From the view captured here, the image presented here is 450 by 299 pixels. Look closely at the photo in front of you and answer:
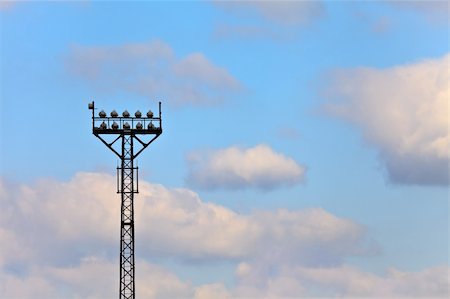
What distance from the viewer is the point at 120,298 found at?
635ft

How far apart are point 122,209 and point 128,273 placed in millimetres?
6852

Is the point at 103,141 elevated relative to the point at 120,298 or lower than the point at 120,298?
elevated

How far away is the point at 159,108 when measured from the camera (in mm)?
199000

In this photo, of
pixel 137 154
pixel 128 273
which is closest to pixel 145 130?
pixel 137 154

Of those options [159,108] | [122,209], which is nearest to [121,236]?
[122,209]

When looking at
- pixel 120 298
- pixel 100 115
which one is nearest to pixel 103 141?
pixel 100 115

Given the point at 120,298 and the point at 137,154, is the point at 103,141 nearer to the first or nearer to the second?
the point at 137,154

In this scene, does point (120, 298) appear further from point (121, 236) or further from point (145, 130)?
point (145, 130)

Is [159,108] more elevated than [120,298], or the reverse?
[159,108]

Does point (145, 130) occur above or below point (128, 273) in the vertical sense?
above

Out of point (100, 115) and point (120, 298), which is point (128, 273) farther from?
point (100, 115)

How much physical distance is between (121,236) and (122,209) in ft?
9.48

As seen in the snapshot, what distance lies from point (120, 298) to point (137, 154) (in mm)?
15659

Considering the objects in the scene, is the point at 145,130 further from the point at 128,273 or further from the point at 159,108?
the point at 128,273
